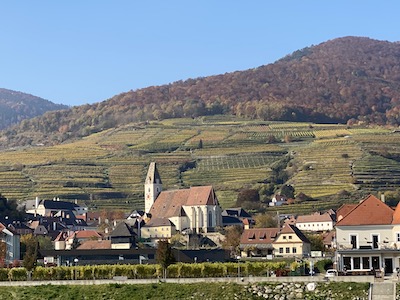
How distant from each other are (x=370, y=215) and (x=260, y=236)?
41.4 metres

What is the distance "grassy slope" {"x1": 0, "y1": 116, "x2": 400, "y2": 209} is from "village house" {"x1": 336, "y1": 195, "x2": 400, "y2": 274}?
90944mm

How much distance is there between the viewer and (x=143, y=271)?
53.4 meters

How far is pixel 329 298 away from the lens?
1695 inches

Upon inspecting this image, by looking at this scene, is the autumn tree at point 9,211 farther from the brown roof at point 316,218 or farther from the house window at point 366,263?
the house window at point 366,263

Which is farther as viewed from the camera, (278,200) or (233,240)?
(278,200)

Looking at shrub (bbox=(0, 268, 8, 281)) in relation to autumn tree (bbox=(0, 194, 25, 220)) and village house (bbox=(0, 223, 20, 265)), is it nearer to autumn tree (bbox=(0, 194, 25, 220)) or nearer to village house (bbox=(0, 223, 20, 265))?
village house (bbox=(0, 223, 20, 265))

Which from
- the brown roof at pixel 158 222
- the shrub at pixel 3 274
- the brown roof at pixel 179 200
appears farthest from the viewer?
the brown roof at pixel 179 200

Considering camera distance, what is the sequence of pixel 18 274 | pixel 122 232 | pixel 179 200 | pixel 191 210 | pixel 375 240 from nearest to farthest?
pixel 18 274 < pixel 375 240 < pixel 122 232 < pixel 191 210 < pixel 179 200

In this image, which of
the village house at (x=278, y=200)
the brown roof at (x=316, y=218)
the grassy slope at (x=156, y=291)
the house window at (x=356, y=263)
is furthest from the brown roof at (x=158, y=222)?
the grassy slope at (x=156, y=291)

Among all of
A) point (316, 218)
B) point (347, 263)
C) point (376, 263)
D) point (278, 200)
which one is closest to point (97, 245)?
point (316, 218)

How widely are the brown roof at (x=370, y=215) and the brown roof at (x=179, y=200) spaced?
74481 mm

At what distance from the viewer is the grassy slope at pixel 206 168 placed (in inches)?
6245

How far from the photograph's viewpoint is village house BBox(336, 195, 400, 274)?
171 ft

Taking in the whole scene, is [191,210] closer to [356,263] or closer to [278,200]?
[278,200]
